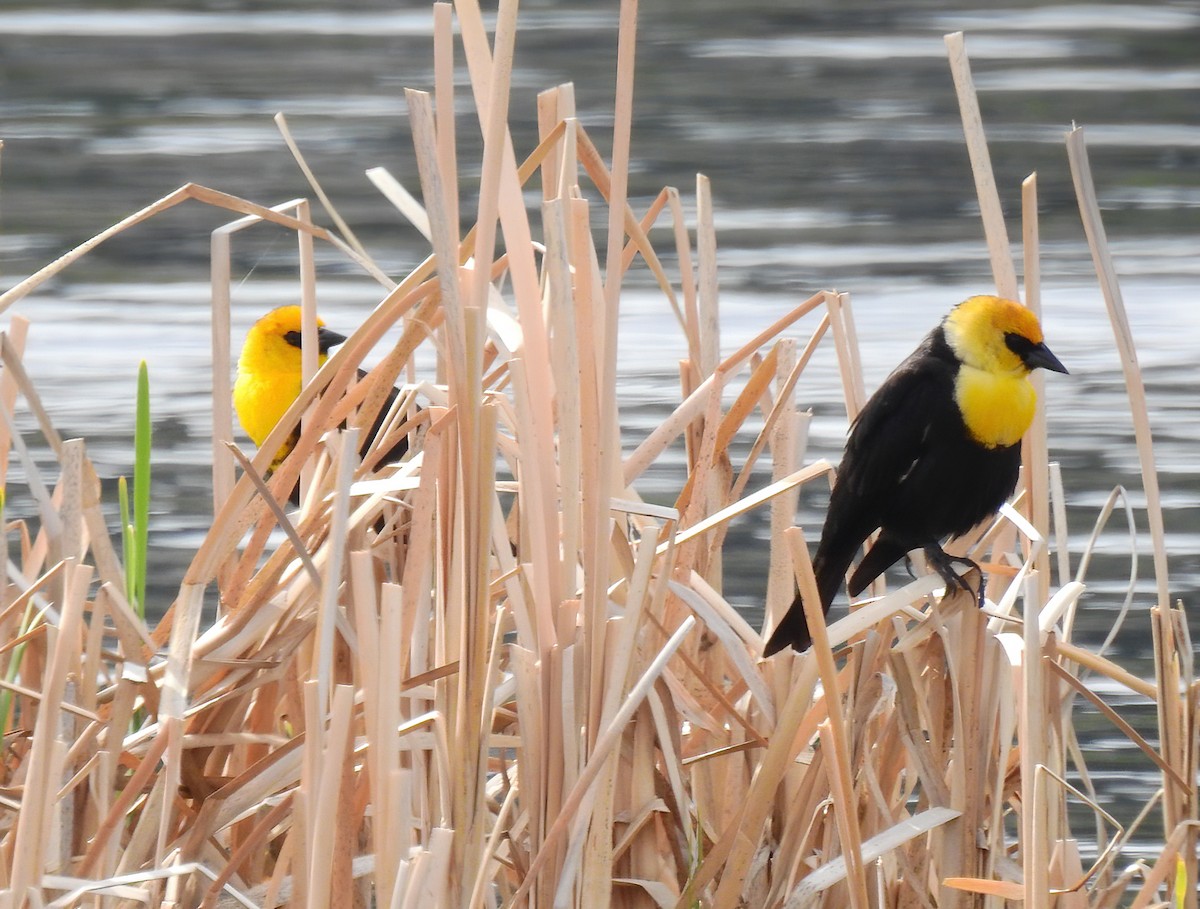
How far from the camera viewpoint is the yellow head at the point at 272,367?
414 centimetres

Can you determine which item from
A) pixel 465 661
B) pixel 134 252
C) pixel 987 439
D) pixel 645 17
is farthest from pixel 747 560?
pixel 645 17

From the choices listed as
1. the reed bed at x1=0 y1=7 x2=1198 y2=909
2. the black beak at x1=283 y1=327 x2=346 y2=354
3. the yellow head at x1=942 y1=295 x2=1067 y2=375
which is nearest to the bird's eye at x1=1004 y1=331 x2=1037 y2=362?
the yellow head at x1=942 y1=295 x2=1067 y2=375

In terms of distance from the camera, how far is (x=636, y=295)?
6.41 meters

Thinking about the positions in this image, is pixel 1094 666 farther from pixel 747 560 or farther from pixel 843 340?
pixel 747 560

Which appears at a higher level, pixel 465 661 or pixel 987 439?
pixel 987 439

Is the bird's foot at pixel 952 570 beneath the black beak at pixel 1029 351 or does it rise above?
beneath

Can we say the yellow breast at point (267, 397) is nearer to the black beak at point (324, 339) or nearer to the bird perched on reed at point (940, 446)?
the black beak at point (324, 339)

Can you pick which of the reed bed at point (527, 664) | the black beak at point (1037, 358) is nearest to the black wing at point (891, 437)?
the black beak at point (1037, 358)

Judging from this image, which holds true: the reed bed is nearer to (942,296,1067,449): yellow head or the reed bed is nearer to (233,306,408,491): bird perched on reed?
(942,296,1067,449): yellow head

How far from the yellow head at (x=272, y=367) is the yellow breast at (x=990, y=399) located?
181 centimetres

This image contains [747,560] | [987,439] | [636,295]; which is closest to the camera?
[987,439]

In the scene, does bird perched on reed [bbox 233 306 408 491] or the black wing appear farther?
bird perched on reed [bbox 233 306 408 491]

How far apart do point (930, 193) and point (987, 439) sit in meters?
5.41

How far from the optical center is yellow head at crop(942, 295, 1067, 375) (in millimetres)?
2750
